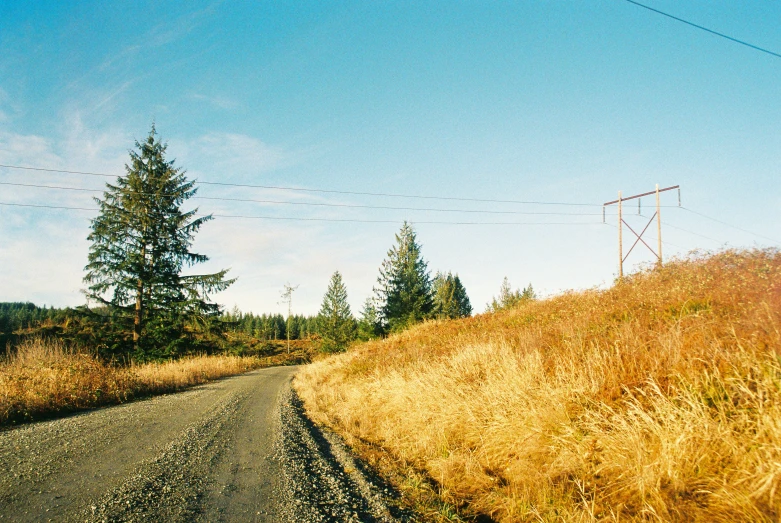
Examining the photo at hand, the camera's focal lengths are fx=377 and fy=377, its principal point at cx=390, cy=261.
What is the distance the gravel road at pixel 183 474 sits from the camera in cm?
345

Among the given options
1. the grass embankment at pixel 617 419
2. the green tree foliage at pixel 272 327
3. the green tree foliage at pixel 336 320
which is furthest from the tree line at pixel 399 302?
the green tree foliage at pixel 272 327

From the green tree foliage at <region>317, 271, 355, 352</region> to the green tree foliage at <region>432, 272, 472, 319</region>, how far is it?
1078 centimetres

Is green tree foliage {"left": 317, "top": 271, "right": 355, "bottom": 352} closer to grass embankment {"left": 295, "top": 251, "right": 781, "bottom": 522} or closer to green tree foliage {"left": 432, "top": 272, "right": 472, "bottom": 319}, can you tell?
green tree foliage {"left": 432, "top": 272, "right": 472, "bottom": 319}

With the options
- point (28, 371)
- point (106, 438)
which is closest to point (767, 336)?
point (106, 438)

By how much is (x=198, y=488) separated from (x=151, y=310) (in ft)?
75.3

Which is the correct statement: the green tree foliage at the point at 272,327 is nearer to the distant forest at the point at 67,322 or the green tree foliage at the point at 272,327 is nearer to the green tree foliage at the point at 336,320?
the distant forest at the point at 67,322

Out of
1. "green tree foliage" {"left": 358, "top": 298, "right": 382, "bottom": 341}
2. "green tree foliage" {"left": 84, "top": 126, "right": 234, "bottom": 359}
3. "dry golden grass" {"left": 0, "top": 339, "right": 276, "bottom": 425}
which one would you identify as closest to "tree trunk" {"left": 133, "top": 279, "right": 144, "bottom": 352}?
"green tree foliage" {"left": 84, "top": 126, "right": 234, "bottom": 359}

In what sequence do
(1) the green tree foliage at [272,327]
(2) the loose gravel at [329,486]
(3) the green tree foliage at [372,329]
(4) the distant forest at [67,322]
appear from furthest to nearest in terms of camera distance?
(1) the green tree foliage at [272,327] < (3) the green tree foliage at [372,329] < (4) the distant forest at [67,322] < (2) the loose gravel at [329,486]

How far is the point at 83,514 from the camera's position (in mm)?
3266

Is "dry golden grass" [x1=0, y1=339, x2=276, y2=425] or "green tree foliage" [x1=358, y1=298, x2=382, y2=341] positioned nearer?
"dry golden grass" [x1=0, y1=339, x2=276, y2=425]

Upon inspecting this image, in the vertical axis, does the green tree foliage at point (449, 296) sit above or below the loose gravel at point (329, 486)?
above

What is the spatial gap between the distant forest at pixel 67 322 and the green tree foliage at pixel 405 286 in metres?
13.2

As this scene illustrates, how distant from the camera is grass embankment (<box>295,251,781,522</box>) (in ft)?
10.3

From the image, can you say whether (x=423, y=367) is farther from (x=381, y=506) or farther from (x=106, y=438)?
(x=106, y=438)
